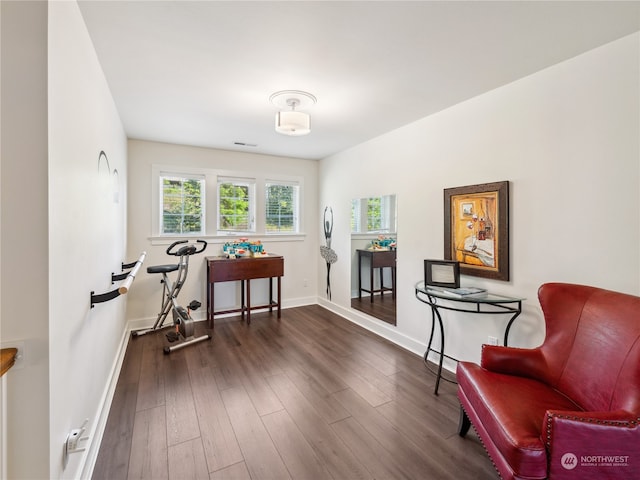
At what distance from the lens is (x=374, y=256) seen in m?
3.79

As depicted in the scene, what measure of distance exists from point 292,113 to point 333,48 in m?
0.72

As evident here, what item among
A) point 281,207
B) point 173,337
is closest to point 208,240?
point 281,207

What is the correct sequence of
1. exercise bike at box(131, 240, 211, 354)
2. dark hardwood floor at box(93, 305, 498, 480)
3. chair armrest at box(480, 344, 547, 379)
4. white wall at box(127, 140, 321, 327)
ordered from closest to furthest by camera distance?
dark hardwood floor at box(93, 305, 498, 480) → chair armrest at box(480, 344, 547, 379) → exercise bike at box(131, 240, 211, 354) → white wall at box(127, 140, 321, 327)

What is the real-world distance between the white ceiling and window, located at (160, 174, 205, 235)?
1309mm

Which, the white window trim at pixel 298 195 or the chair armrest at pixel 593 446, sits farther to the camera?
the white window trim at pixel 298 195

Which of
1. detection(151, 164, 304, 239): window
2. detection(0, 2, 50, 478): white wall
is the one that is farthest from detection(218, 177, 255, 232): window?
detection(0, 2, 50, 478): white wall

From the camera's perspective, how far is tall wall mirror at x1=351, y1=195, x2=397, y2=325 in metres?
3.50

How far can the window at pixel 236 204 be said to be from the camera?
440 cm

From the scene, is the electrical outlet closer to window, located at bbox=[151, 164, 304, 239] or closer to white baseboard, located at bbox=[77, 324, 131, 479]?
white baseboard, located at bbox=[77, 324, 131, 479]

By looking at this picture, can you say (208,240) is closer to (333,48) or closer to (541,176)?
(333,48)

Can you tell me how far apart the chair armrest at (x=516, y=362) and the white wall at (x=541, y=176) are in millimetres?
421

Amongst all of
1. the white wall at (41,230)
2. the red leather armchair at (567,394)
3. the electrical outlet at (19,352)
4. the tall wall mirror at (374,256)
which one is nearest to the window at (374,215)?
the tall wall mirror at (374,256)

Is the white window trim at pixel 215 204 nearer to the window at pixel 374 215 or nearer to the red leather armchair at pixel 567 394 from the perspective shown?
the window at pixel 374 215

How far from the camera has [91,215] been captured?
1.74 metres
